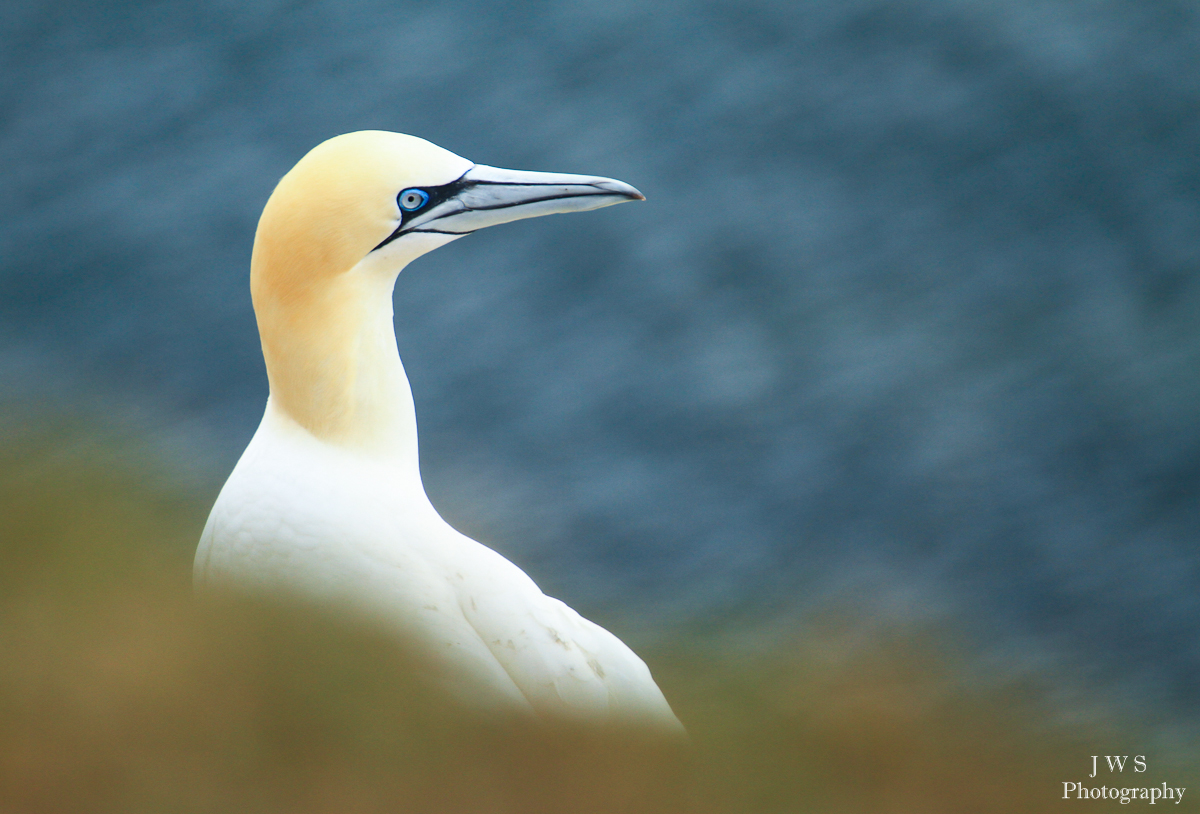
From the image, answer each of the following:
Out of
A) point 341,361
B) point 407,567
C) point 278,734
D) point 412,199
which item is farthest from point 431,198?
point 278,734

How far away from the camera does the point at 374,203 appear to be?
2.39 metres

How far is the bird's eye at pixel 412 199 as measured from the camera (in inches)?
96.8

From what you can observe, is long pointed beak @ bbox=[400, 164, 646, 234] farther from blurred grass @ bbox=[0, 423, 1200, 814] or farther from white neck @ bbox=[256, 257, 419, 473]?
blurred grass @ bbox=[0, 423, 1200, 814]

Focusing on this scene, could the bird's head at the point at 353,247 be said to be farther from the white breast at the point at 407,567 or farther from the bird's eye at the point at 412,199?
the white breast at the point at 407,567

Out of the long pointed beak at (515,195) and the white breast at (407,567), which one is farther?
the long pointed beak at (515,195)

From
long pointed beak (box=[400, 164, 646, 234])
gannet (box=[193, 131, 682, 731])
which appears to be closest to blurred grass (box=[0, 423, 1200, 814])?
gannet (box=[193, 131, 682, 731])

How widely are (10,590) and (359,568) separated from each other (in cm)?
195

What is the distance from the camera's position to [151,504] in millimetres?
451

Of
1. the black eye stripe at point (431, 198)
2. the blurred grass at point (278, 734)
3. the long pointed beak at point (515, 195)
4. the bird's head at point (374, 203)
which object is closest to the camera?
the blurred grass at point (278, 734)

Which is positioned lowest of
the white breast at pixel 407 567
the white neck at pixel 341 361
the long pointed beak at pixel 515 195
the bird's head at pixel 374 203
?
the white breast at pixel 407 567

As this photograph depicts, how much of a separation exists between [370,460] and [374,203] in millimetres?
564

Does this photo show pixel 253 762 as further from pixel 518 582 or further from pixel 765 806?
pixel 518 582

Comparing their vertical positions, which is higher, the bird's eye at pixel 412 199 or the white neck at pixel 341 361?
the bird's eye at pixel 412 199

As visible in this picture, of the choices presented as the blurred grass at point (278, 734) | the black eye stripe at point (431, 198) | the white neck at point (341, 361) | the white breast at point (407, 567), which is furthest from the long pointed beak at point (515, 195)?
the blurred grass at point (278, 734)
